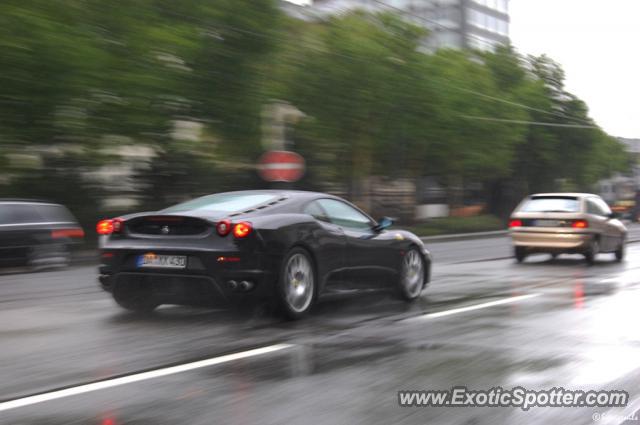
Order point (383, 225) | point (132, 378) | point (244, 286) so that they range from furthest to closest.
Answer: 1. point (383, 225)
2. point (244, 286)
3. point (132, 378)

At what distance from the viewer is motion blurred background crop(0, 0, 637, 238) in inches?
799

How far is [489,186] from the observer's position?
5356cm

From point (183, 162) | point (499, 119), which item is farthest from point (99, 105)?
point (499, 119)

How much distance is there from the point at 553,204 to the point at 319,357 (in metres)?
11.7

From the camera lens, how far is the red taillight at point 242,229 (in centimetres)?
780

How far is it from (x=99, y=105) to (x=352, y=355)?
16133 mm

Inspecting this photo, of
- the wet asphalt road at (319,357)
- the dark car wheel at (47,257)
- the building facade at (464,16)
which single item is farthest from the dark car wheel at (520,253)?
the building facade at (464,16)

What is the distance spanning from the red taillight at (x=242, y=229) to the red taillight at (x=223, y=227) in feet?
0.20

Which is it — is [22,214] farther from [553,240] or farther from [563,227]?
[563,227]

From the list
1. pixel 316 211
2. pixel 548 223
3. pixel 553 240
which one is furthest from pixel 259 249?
pixel 548 223

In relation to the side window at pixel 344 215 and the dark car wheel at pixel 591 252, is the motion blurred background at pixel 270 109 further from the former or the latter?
the side window at pixel 344 215

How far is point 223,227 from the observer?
25.8 ft

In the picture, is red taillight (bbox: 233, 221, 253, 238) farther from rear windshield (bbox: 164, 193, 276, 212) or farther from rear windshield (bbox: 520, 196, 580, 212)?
rear windshield (bbox: 520, 196, 580, 212)

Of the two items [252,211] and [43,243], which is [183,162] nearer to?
[43,243]
